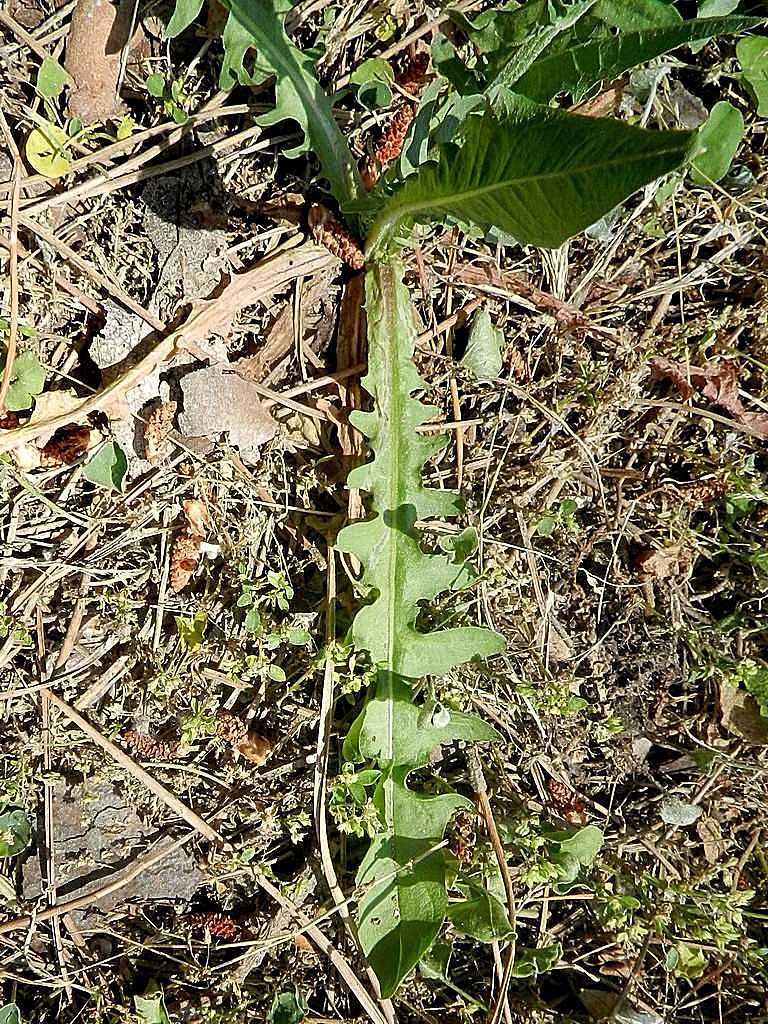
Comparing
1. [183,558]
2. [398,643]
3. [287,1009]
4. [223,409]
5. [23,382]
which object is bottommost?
[287,1009]

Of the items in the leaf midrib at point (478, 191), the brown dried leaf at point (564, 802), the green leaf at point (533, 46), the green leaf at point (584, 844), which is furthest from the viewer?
the brown dried leaf at point (564, 802)

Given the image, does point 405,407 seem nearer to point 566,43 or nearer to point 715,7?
point 566,43

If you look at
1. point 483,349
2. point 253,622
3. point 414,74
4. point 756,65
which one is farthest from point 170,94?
point 756,65

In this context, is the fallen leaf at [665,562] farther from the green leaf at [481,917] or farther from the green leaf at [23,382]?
the green leaf at [23,382]

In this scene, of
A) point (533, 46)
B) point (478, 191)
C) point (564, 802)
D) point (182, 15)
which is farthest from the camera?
point (564, 802)

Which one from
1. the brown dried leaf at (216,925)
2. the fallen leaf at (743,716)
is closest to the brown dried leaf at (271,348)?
the brown dried leaf at (216,925)

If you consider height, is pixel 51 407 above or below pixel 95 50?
below

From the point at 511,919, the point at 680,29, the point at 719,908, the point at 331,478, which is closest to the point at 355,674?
the point at 331,478
